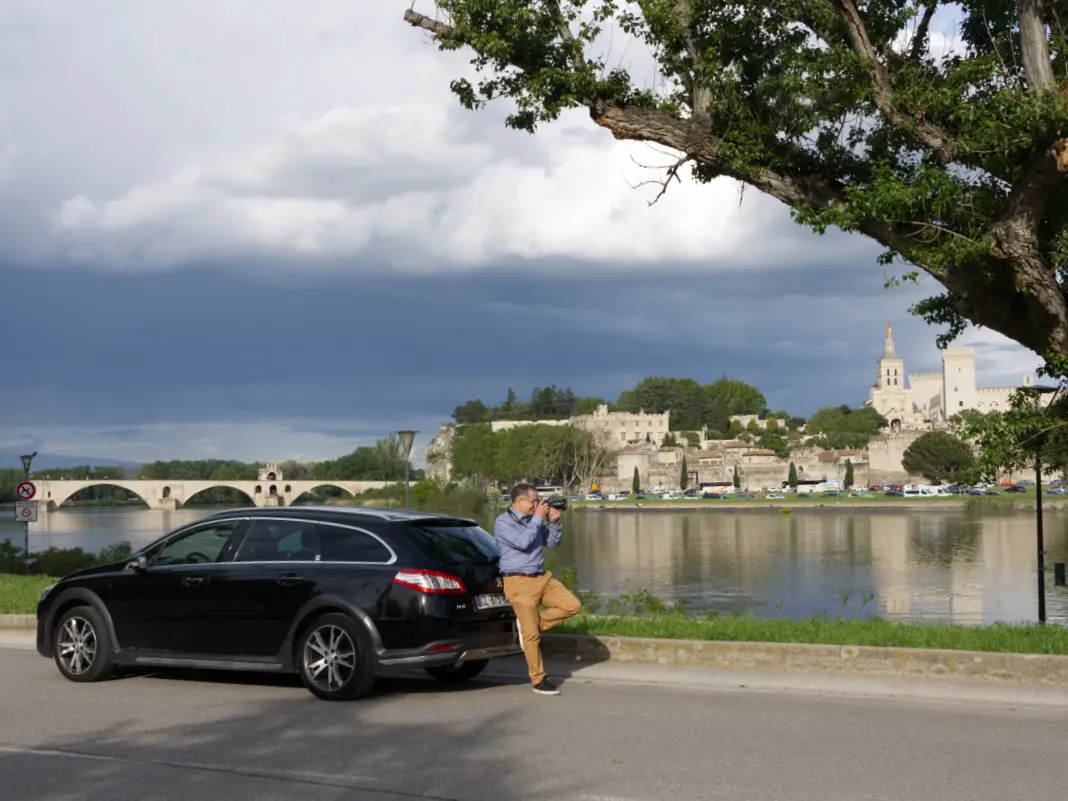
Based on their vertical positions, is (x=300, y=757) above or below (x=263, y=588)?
below

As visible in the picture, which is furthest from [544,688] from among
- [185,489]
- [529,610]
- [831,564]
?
[185,489]

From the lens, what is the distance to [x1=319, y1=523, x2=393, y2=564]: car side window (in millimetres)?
9844

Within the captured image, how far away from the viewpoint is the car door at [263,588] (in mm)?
9914

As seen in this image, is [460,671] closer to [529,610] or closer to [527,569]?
[529,610]

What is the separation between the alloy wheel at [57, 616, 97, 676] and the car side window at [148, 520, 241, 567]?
0.92 metres

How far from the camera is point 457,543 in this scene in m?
10.3

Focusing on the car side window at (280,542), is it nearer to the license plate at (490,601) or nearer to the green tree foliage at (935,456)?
the license plate at (490,601)

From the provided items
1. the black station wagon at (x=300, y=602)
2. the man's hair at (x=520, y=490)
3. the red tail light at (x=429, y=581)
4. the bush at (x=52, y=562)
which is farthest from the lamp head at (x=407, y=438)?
the red tail light at (x=429, y=581)

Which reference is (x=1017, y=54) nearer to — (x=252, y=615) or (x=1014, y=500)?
(x=252, y=615)

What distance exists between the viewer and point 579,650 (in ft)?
38.4

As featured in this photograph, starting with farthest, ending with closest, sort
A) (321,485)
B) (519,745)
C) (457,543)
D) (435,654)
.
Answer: (321,485), (457,543), (435,654), (519,745)

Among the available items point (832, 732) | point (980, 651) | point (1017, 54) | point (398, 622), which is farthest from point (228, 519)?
point (1017, 54)

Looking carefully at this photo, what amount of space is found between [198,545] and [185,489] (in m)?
150

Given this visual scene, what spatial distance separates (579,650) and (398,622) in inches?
110
